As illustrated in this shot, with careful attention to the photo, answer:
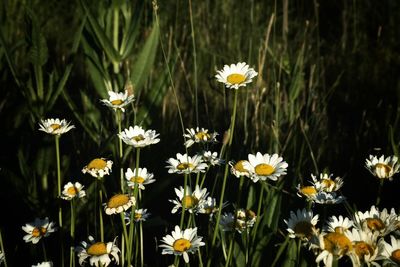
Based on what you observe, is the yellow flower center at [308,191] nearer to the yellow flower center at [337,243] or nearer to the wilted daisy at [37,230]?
the yellow flower center at [337,243]

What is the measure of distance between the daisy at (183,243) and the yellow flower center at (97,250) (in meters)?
0.11

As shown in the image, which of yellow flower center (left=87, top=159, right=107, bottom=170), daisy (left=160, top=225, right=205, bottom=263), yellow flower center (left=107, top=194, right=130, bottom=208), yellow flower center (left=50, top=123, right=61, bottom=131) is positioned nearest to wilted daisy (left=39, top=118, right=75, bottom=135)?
yellow flower center (left=50, top=123, right=61, bottom=131)

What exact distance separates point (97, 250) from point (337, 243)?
17.2 inches

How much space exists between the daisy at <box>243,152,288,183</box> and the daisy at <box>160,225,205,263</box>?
160 millimetres

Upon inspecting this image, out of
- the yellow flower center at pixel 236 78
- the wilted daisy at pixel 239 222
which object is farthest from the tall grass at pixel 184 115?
the yellow flower center at pixel 236 78

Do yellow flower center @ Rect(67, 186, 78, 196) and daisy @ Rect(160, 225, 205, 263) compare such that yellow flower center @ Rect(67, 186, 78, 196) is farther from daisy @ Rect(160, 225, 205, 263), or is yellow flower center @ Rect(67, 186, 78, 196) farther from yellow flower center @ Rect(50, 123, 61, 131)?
daisy @ Rect(160, 225, 205, 263)

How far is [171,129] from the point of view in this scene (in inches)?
76.2

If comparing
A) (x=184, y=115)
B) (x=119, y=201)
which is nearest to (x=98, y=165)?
(x=119, y=201)

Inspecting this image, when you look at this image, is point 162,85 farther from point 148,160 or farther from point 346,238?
point 346,238

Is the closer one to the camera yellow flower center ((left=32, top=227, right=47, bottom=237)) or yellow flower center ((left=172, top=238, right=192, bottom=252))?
yellow flower center ((left=172, top=238, right=192, bottom=252))

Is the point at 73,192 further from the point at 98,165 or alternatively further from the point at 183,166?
the point at 183,166

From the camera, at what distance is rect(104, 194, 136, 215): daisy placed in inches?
33.9

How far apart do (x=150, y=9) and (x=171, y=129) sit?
0.79 meters

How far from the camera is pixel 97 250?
87cm
